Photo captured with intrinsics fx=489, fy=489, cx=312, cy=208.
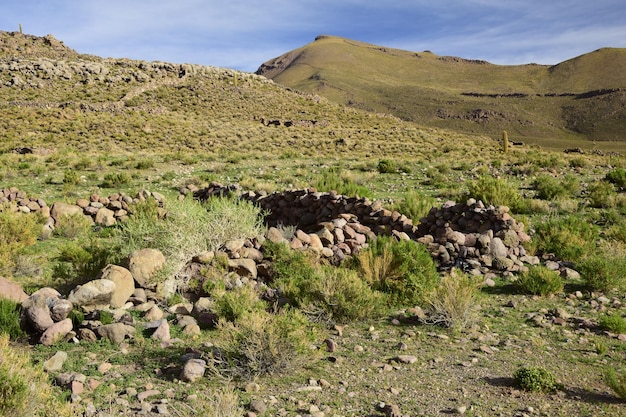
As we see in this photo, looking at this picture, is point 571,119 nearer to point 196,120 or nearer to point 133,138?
point 196,120

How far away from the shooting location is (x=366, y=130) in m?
42.7

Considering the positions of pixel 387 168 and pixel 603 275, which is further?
pixel 387 168

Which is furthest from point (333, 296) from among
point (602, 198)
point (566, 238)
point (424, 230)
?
point (602, 198)

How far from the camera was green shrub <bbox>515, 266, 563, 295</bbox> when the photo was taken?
7102 mm

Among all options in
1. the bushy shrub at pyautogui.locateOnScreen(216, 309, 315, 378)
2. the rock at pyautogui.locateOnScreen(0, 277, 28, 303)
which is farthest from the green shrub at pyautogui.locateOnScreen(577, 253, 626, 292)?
the rock at pyautogui.locateOnScreen(0, 277, 28, 303)

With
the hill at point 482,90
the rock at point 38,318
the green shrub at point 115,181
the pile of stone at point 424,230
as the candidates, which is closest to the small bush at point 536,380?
the pile of stone at point 424,230

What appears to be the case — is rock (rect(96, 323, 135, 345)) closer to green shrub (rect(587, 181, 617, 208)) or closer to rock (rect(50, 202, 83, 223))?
rock (rect(50, 202, 83, 223))

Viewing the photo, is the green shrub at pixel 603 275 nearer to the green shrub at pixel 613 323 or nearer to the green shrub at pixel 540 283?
the green shrub at pixel 540 283

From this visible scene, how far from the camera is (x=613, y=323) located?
5711 mm

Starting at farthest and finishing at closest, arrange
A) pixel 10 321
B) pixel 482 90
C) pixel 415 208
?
pixel 482 90 → pixel 415 208 → pixel 10 321

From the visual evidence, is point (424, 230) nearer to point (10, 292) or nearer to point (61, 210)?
point (10, 292)

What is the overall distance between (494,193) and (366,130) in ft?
100

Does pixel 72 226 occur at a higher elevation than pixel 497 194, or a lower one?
lower

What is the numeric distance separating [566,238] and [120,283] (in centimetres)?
777
